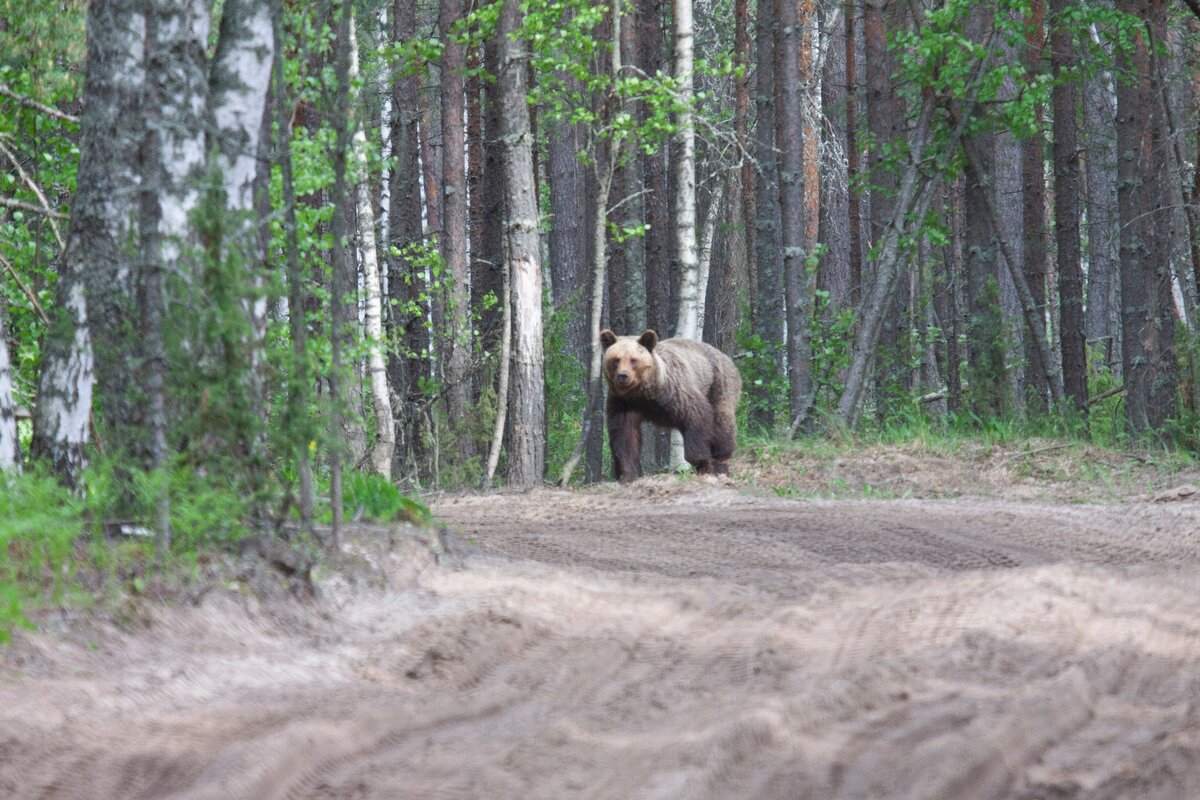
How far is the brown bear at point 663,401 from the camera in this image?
12.5 meters

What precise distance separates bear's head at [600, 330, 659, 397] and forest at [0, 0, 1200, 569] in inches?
30.1

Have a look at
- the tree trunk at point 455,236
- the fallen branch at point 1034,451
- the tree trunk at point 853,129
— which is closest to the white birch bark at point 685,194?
the tree trunk at point 455,236

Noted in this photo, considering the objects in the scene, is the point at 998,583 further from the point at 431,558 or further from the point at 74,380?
the point at 74,380

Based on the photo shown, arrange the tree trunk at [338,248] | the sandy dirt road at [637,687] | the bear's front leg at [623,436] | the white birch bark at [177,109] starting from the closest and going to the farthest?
the sandy dirt road at [637,687] → the tree trunk at [338,248] → the white birch bark at [177,109] → the bear's front leg at [623,436]

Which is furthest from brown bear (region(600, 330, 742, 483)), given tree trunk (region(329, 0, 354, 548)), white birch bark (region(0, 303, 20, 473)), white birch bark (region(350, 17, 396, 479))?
→ tree trunk (region(329, 0, 354, 548))

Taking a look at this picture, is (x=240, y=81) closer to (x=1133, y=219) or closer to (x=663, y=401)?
(x=663, y=401)

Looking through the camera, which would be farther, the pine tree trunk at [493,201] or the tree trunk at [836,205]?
the tree trunk at [836,205]

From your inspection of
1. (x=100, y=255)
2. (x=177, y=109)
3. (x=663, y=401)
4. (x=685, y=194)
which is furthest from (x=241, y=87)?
(x=685, y=194)

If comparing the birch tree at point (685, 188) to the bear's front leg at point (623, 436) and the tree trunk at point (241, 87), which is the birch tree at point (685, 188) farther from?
the tree trunk at point (241, 87)

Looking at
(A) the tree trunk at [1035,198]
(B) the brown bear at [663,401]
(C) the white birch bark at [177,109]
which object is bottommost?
(B) the brown bear at [663,401]

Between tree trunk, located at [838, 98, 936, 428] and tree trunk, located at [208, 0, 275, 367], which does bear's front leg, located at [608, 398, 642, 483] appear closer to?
tree trunk, located at [838, 98, 936, 428]

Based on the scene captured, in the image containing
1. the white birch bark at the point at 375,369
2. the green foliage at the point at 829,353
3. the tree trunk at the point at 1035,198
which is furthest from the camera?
the tree trunk at the point at 1035,198

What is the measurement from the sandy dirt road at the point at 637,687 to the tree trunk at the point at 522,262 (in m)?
6.09

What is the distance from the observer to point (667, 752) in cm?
329
